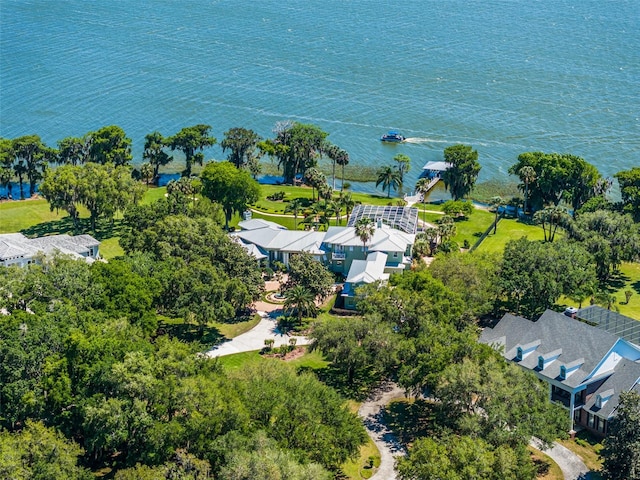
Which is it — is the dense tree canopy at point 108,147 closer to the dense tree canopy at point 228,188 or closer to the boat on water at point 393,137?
the dense tree canopy at point 228,188

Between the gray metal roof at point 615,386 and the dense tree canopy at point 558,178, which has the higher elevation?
the dense tree canopy at point 558,178

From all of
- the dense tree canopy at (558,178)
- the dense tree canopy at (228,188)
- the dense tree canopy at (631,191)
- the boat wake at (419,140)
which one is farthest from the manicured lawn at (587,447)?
the boat wake at (419,140)

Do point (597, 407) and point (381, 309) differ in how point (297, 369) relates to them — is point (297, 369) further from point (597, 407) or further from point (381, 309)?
point (597, 407)

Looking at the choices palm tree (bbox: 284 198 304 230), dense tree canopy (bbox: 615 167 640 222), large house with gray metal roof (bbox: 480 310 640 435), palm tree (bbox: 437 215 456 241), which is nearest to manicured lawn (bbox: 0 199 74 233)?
palm tree (bbox: 284 198 304 230)

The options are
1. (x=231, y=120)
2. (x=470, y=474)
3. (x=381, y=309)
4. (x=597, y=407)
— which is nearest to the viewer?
(x=470, y=474)

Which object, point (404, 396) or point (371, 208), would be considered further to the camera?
point (371, 208)

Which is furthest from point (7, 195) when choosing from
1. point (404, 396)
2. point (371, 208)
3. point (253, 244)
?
point (404, 396)
